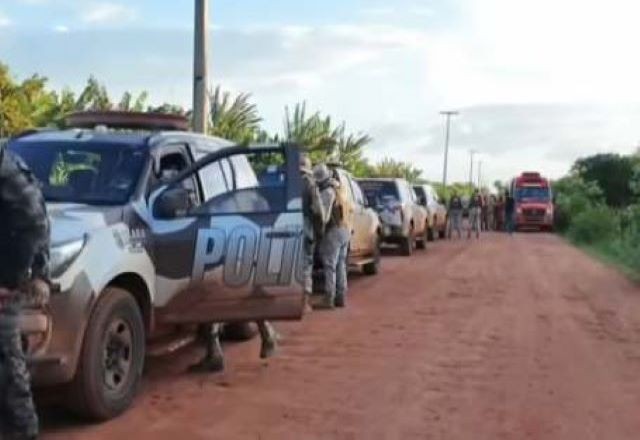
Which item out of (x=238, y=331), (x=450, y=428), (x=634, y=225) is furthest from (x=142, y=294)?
(x=634, y=225)

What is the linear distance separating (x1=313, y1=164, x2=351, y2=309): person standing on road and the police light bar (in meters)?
3.19

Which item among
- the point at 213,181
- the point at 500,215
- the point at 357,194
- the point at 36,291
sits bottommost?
the point at 500,215

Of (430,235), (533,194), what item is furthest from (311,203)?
(533,194)

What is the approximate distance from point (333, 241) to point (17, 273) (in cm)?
881

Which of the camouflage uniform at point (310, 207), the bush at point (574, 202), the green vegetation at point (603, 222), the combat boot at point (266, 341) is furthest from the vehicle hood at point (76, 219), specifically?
the bush at point (574, 202)

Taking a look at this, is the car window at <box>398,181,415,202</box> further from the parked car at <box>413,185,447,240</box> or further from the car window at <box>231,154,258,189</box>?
the car window at <box>231,154,258,189</box>

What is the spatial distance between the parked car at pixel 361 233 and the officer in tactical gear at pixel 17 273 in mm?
10992

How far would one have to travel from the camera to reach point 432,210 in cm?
3219

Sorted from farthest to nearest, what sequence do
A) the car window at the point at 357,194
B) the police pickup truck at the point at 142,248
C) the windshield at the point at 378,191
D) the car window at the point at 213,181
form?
the windshield at the point at 378,191
the car window at the point at 357,194
the car window at the point at 213,181
the police pickup truck at the point at 142,248

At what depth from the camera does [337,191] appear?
13.5 metres

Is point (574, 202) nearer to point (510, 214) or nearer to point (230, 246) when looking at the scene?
point (510, 214)

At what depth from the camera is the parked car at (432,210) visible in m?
31.0

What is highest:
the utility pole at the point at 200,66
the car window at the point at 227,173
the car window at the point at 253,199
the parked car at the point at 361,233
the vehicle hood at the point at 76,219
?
the utility pole at the point at 200,66

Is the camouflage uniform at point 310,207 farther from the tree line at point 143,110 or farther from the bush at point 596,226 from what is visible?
the bush at point 596,226
